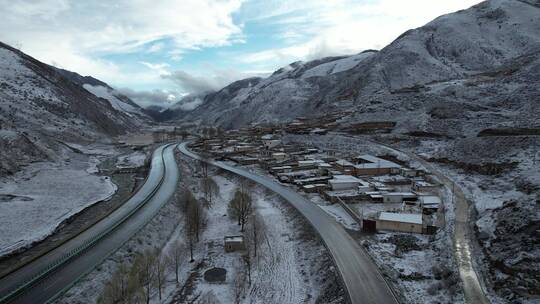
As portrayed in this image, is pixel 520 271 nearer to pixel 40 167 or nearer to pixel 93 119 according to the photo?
pixel 40 167

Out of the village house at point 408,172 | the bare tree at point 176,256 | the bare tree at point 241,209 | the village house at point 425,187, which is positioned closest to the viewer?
the bare tree at point 176,256

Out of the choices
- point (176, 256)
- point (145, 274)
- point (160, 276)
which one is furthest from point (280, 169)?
point (145, 274)

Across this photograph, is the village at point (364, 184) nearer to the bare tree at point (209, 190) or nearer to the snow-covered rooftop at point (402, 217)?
the snow-covered rooftop at point (402, 217)

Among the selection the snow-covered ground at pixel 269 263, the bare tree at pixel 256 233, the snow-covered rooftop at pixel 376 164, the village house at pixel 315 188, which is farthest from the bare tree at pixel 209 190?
the snow-covered rooftop at pixel 376 164

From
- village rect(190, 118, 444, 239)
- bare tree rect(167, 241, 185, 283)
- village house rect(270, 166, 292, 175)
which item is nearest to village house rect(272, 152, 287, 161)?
village rect(190, 118, 444, 239)

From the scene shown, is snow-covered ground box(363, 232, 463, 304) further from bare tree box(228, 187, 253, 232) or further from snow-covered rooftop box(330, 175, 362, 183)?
snow-covered rooftop box(330, 175, 362, 183)
